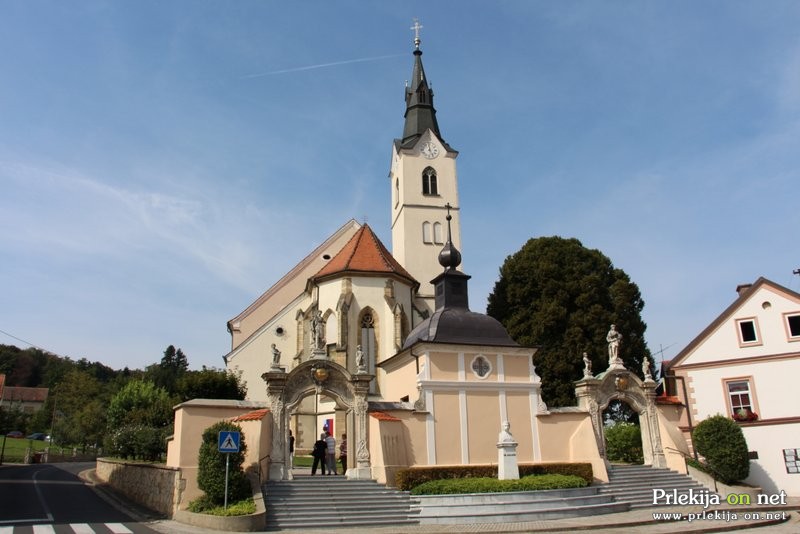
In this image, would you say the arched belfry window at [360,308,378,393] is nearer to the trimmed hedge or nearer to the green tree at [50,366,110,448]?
the trimmed hedge

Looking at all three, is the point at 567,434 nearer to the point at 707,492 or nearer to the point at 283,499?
the point at 707,492

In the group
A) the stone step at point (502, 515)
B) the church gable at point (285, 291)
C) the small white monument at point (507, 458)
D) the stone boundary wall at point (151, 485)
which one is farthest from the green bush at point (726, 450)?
the church gable at point (285, 291)

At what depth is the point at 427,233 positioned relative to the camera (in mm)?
39594

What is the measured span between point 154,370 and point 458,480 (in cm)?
8949

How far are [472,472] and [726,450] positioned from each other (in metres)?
8.61

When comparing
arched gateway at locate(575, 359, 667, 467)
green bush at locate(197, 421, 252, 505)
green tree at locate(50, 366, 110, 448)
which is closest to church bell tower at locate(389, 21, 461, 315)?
arched gateway at locate(575, 359, 667, 467)

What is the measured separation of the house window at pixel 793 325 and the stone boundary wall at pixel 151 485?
22.0 m

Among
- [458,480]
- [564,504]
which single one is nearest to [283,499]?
[458,480]

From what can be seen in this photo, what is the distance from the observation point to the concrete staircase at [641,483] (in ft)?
61.5

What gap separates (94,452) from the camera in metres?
61.5

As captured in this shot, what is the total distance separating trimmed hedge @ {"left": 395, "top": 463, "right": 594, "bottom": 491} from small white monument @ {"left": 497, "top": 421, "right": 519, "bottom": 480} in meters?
0.62

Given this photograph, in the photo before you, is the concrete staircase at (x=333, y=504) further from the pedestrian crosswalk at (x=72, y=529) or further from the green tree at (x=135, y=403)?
the green tree at (x=135, y=403)

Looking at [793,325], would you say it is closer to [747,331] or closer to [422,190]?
[747,331]

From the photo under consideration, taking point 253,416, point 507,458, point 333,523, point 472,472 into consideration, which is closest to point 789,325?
point 507,458
